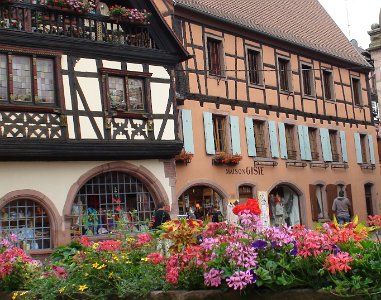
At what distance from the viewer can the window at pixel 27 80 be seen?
13.2m

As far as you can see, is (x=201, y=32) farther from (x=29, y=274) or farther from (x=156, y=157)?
(x=29, y=274)

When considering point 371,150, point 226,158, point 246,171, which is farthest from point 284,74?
point 371,150

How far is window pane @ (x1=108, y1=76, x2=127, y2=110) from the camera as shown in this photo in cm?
1494

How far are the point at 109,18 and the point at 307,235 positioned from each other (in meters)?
11.8

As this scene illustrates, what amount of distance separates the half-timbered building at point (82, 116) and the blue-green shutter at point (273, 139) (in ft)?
18.5

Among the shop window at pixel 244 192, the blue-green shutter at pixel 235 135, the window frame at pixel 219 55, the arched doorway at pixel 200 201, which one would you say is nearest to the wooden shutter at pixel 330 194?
the shop window at pixel 244 192

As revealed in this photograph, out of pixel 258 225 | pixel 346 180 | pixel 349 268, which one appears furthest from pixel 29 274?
pixel 346 180

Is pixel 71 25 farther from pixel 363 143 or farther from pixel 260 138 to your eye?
pixel 363 143

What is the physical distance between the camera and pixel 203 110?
60.1ft

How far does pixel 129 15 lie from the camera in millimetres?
15133

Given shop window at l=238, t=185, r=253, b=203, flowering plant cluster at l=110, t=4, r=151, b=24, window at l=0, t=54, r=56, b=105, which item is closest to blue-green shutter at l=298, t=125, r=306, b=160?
shop window at l=238, t=185, r=253, b=203

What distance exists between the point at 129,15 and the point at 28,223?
18.4ft

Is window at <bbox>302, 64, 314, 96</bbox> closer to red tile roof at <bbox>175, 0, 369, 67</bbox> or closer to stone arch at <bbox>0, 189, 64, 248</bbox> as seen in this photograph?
red tile roof at <bbox>175, 0, 369, 67</bbox>

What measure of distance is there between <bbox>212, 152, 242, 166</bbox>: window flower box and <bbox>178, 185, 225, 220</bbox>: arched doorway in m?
0.84
